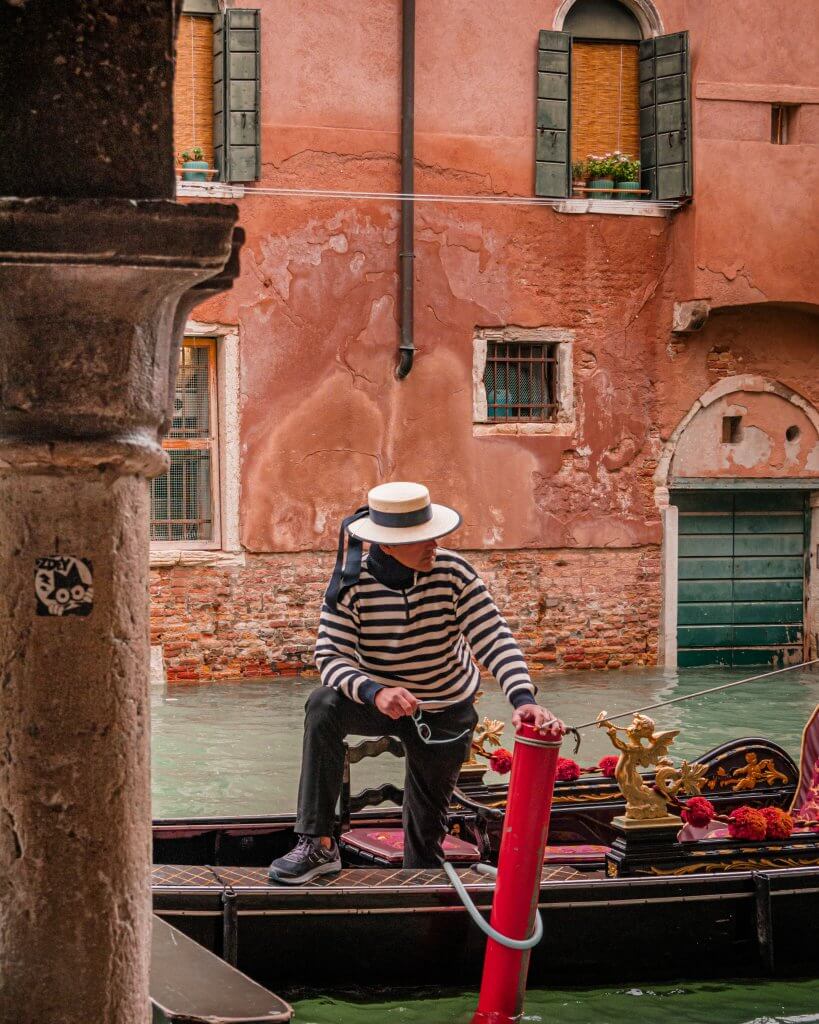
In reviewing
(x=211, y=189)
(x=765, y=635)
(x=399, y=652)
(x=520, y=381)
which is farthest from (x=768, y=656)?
(x=399, y=652)

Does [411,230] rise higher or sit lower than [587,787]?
higher

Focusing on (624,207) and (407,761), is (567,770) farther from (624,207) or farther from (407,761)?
(624,207)

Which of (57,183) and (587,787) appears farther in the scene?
(587,787)

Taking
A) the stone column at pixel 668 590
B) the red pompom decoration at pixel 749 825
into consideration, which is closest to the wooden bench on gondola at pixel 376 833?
the red pompom decoration at pixel 749 825

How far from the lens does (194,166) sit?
34.6ft

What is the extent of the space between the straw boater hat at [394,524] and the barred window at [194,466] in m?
6.60

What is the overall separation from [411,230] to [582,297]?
1344mm

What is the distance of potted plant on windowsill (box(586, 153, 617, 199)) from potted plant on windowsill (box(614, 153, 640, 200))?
0.13ft

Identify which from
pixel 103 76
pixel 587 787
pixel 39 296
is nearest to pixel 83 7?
pixel 103 76

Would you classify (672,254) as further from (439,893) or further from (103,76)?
(103,76)

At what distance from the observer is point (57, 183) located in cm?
207

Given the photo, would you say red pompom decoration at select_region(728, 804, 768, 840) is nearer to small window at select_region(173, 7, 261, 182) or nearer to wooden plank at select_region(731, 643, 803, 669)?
small window at select_region(173, 7, 261, 182)

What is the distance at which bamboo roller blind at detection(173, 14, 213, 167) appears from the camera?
10680mm

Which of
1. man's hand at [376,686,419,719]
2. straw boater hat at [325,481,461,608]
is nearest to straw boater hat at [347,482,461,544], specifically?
straw boater hat at [325,481,461,608]
